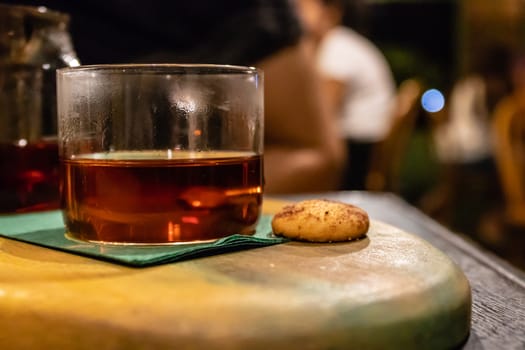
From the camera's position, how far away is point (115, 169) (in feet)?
1.89

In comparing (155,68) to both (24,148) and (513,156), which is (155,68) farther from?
(513,156)

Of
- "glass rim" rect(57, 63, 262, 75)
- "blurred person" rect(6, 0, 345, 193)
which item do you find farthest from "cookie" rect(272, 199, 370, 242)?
"blurred person" rect(6, 0, 345, 193)

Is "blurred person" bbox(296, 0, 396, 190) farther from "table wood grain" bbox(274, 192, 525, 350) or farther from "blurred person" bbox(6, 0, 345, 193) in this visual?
"table wood grain" bbox(274, 192, 525, 350)

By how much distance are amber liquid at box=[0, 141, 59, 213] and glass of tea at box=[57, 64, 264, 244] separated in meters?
0.17

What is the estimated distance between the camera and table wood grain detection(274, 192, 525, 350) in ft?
1.51

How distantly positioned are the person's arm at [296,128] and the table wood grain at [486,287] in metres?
0.58

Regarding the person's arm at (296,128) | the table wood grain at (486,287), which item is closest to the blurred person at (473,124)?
the person's arm at (296,128)

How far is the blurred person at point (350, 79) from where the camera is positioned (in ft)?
10.2

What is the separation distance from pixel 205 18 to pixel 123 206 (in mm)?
1074

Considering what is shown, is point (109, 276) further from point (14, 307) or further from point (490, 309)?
point (490, 309)

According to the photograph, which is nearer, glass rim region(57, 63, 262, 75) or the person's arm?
glass rim region(57, 63, 262, 75)

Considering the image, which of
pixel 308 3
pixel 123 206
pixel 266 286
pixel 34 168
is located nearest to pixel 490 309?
pixel 266 286

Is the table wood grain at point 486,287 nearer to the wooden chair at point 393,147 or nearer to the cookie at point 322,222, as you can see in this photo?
the cookie at point 322,222

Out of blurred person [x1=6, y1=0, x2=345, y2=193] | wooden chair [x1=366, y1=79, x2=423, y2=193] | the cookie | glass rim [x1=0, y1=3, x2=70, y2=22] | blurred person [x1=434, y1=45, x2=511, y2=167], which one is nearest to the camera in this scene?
the cookie
